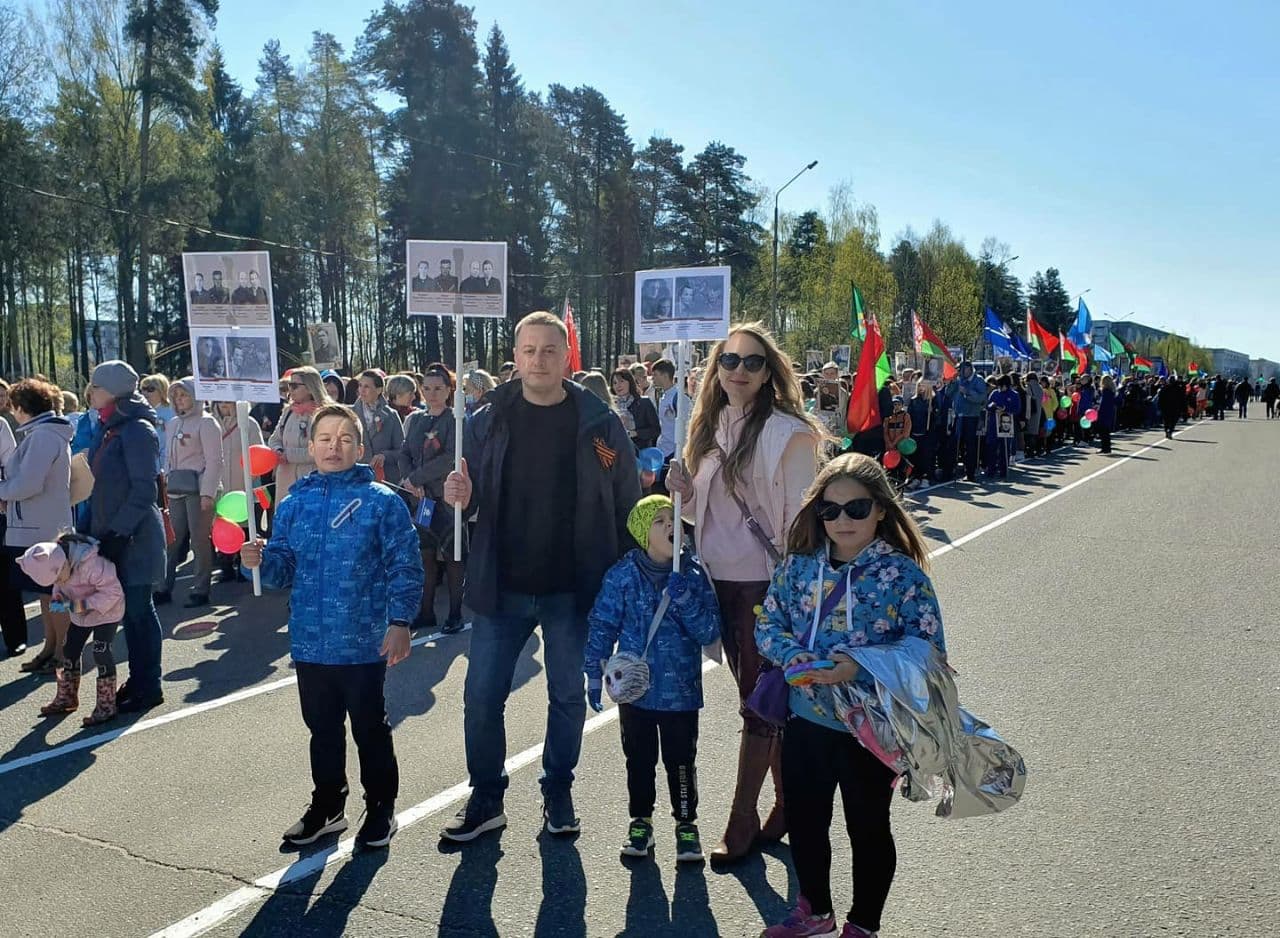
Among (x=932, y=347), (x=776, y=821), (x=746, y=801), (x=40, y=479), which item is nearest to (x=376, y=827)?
(x=746, y=801)

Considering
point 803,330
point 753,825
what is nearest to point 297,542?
point 753,825

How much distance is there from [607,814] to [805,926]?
4.15ft

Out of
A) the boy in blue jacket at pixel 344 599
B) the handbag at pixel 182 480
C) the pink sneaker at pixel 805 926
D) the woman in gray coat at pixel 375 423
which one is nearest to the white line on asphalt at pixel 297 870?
the boy in blue jacket at pixel 344 599

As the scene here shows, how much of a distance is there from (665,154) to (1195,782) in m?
50.3

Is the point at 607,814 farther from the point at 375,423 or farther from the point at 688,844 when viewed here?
the point at 375,423

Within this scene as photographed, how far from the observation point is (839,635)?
3.14 metres

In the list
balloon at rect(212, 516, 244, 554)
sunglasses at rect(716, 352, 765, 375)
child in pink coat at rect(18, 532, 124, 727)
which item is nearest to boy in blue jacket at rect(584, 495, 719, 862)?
sunglasses at rect(716, 352, 765, 375)

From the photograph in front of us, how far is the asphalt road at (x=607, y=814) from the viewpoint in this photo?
3.48m

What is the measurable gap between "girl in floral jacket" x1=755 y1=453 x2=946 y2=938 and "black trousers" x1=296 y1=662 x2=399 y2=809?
162cm

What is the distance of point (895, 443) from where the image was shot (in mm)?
15086

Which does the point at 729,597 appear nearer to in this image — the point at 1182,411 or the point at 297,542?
the point at 297,542

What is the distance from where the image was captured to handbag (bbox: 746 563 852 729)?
3.19m

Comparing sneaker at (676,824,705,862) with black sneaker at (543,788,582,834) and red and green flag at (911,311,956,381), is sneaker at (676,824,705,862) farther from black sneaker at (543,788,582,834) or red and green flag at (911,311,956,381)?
red and green flag at (911,311,956,381)

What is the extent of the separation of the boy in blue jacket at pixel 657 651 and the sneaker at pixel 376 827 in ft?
3.09
